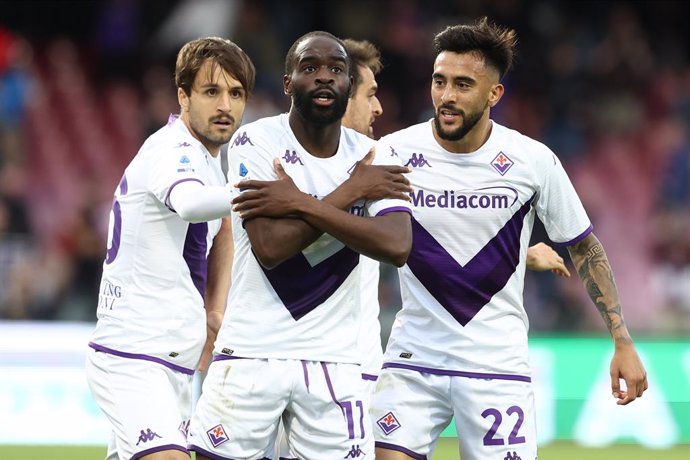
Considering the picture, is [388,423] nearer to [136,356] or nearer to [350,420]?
[350,420]

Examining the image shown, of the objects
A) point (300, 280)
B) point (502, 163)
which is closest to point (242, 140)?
point (300, 280)

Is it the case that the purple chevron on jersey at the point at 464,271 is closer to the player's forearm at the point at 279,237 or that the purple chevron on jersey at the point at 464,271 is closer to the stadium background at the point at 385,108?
the player's forearm at the point at 279,237

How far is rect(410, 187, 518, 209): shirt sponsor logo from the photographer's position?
5.86 m

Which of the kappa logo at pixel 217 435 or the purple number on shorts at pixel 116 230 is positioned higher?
the purple number on shorts at pixel 116 230

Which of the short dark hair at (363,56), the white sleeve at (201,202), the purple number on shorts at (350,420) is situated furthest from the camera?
the short dark hair at (363,56)

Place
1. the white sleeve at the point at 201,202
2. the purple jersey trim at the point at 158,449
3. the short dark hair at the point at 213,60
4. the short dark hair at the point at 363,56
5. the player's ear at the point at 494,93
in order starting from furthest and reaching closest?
the short dark hair at the point at 363,56 < the short dark hair at the point at 213,60 < the player's ear at the point at 494,93 < the purple jersey trim at the point at 158,449 < the white sleeve at the point at 201,202

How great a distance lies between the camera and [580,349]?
11.7 m

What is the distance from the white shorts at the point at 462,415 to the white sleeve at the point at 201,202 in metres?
1.19

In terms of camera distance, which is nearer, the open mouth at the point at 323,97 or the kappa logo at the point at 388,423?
the open mouth at the point at 323,97

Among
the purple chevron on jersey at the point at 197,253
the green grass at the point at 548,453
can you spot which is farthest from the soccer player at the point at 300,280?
the green grass at the point at 548,453

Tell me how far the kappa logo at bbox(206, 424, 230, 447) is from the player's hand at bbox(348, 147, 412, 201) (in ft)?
3.53

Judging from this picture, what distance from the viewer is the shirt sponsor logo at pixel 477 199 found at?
5.86 meters

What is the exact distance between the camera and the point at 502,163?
19.4 feet

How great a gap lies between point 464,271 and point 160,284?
1.40m
